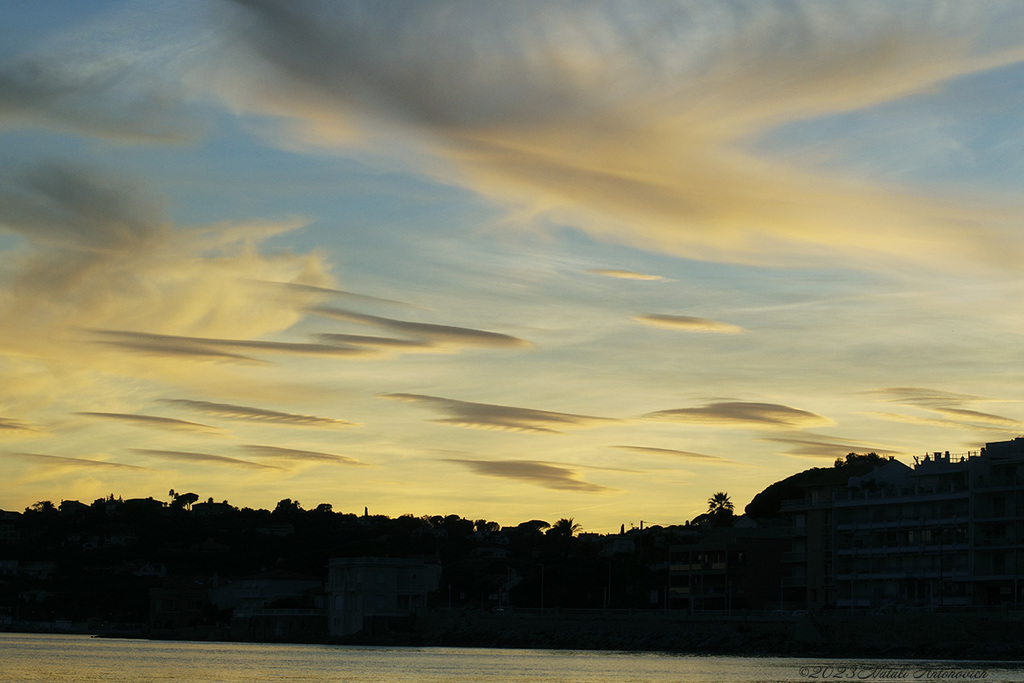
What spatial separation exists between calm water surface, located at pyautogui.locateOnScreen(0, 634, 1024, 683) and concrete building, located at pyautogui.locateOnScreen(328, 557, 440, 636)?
14.4 meters

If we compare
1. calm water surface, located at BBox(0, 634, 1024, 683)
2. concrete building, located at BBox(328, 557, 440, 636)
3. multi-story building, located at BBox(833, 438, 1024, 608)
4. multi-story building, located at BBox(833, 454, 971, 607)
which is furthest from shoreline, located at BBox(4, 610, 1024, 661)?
multi-story building, located at BBox(833, 454, 971, 607)

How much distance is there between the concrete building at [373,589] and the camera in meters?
132

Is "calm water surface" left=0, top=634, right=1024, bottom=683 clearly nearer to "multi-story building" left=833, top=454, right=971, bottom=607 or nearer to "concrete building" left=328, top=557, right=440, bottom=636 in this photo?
"concrete building" left=328, top=557, right=440, bottom=636

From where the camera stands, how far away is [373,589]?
131500 millimetres

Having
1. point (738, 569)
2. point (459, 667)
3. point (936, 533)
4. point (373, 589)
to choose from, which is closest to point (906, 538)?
point (936, 533)

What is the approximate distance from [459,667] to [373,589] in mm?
43492

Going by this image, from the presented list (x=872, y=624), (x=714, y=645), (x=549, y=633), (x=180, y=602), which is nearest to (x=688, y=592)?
(x=549, y=633)

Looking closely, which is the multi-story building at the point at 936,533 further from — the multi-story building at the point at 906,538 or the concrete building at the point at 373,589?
the concrete building at the point at 373,589

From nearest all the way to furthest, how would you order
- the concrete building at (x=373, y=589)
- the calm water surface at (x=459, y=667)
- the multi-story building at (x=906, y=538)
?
the calm water surface at (x=459, y=667) < the multi-story building at (x=906, y=538) < the concrete building at (x=373, y=589)

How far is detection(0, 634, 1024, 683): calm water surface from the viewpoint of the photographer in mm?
71938

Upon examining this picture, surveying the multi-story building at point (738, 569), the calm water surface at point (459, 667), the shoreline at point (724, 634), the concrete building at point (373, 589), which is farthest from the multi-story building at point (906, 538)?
the concrete building at point (373, 589)

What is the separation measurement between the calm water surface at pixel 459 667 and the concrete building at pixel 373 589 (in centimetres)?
1436

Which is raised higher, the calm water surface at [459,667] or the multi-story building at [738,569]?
the multi-story building at [738,569]

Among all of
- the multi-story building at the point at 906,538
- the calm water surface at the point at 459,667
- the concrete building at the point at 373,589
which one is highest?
the multi-story building at the point at 906,538
